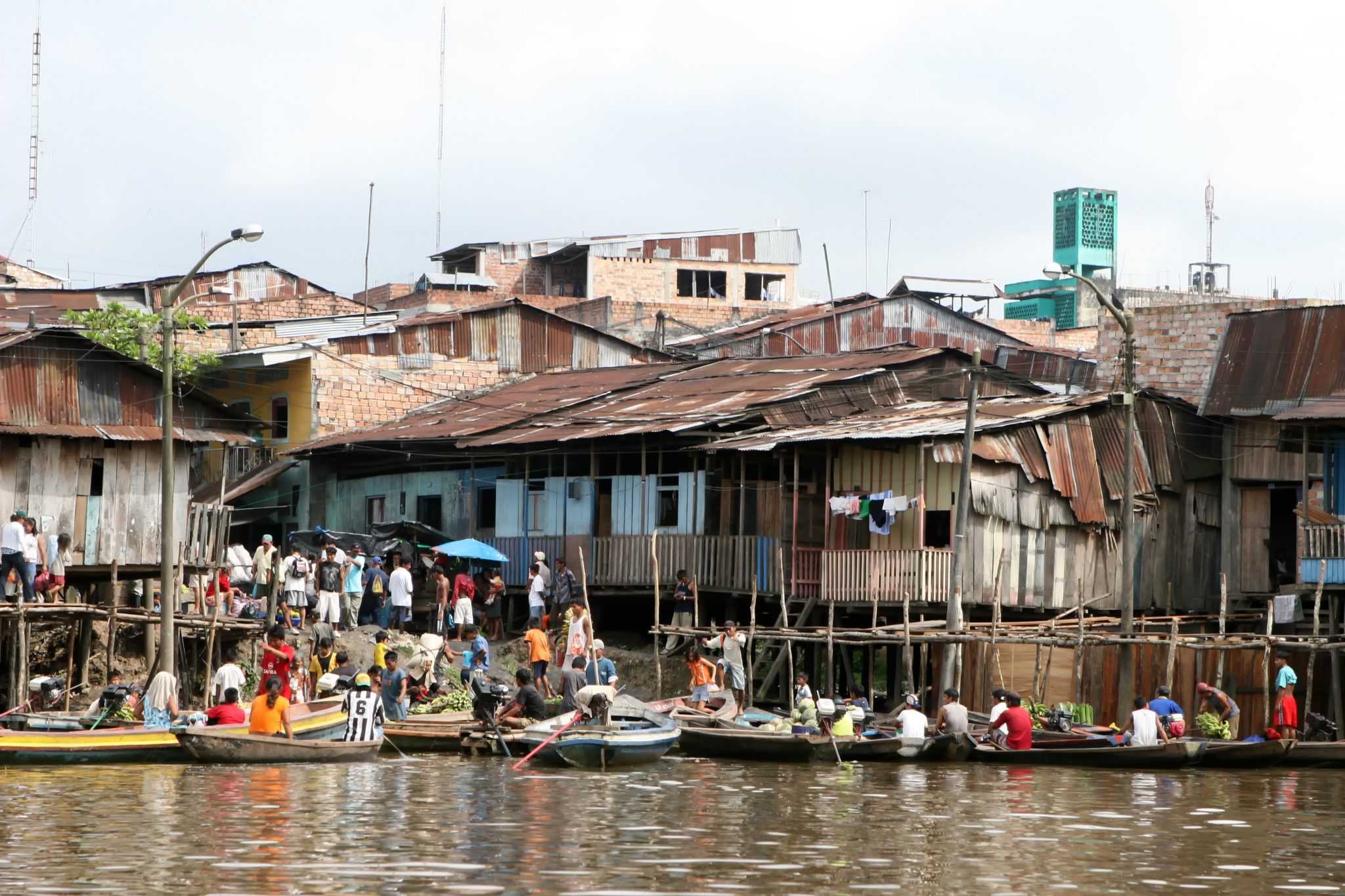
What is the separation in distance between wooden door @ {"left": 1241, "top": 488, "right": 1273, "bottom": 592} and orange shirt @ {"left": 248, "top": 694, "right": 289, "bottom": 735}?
1792 cm

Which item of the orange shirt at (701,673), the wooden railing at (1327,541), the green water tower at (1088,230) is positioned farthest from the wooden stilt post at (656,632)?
the green water tower at (1088,230)

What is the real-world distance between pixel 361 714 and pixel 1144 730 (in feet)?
33.4

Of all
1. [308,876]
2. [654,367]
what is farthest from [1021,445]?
[308,876]

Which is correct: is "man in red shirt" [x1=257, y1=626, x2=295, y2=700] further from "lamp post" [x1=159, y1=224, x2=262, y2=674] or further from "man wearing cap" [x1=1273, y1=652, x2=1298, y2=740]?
"man wearing cap" [x1=1273, y1=652, x2=1298, y2=740]

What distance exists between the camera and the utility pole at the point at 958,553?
93.9 feet

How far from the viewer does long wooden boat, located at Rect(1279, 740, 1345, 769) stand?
80.9 feet

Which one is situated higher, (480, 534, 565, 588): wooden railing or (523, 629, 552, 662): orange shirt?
(480, 534, 565, 588): wooden railing

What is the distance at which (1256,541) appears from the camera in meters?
33.8

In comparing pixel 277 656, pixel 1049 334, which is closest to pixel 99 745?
pixel 277 656

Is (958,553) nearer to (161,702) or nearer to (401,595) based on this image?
(401,595)

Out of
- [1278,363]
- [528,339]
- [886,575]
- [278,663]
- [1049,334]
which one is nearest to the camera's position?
[278,663]

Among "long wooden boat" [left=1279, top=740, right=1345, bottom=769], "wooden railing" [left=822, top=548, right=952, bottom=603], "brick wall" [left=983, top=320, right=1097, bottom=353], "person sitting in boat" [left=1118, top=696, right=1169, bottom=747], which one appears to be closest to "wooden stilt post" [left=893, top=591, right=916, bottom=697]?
"wooden railing" [left=822, top=548, right=952, bottom=603]

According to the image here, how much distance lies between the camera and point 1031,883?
581 inches

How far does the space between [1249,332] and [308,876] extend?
80.1 ft
